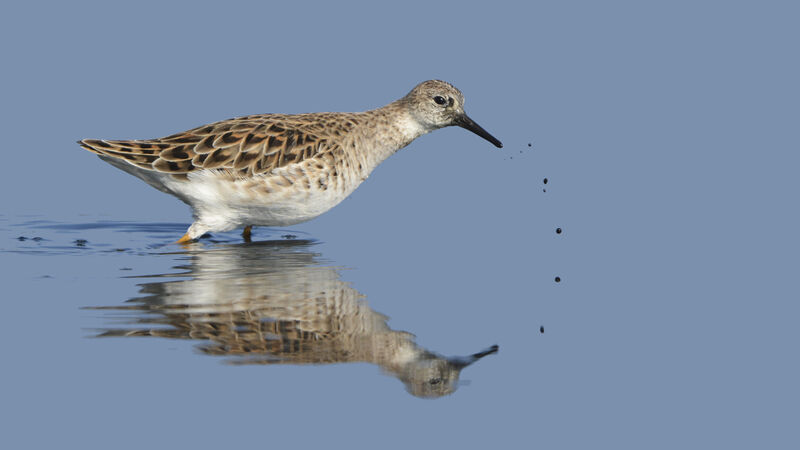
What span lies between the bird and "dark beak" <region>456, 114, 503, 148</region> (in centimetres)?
8

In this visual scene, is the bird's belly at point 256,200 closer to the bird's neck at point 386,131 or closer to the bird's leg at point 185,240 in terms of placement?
the bird's leg at point 185,240

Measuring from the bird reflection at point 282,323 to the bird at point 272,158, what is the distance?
1832mm

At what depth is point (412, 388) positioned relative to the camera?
9.48 meters

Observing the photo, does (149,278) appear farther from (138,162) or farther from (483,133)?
(483,133)

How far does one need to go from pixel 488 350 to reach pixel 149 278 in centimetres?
453

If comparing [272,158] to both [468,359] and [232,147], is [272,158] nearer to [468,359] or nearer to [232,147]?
[232,147]

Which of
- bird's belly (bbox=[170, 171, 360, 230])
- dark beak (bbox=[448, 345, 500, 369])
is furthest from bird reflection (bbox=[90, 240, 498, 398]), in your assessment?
bird's belly (bbox=[170, 171, 360, 230])

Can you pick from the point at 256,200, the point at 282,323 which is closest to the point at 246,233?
the point at 256,200

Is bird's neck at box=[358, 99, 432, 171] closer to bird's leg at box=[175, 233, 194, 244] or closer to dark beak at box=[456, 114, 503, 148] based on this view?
dark beak at box=[456, 114, 503, 148]

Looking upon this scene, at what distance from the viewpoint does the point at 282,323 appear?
10.2 metres

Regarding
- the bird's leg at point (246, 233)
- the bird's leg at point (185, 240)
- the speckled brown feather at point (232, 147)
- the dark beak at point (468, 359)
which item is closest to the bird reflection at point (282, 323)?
the dark beak at point (468, 359)

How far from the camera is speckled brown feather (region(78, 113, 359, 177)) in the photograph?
45.9ft

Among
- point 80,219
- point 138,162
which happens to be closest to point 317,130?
point 138,162

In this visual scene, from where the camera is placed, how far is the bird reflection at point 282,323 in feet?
31.0
